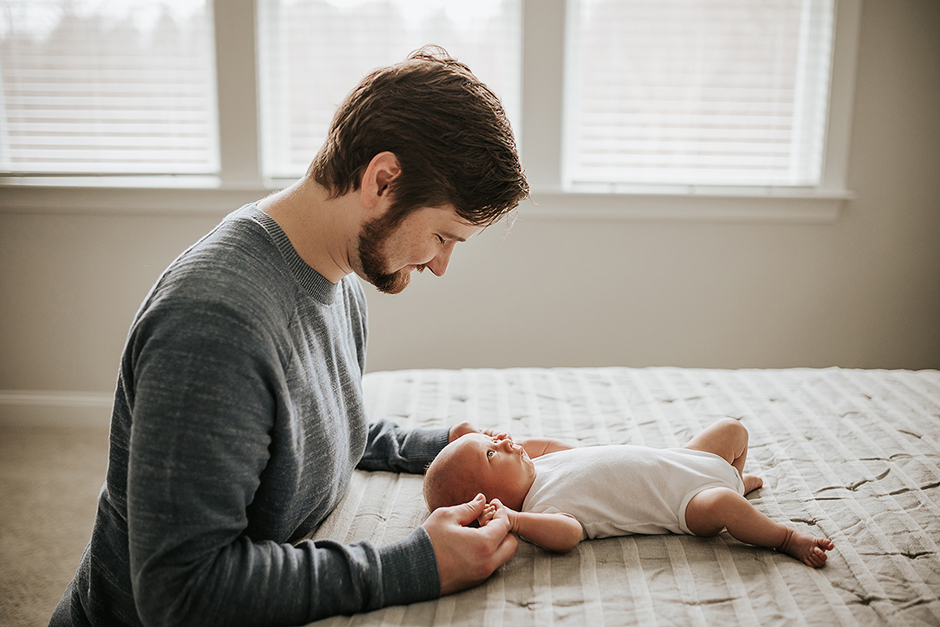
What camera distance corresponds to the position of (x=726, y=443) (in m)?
1.29

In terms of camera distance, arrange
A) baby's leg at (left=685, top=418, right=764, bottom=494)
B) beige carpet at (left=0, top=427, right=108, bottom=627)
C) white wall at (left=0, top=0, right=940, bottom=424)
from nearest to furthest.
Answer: baby's leg at (left=685, top=418, right=764, bottom=494)
beige carpet at (left=0, top=427, right=108, bottom=627)
white wall at (left=0, top=0, right=940, bottom=424)

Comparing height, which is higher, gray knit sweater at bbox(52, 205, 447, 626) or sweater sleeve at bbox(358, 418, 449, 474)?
gray knit sweater at bbox(52, 205, 447, 626)

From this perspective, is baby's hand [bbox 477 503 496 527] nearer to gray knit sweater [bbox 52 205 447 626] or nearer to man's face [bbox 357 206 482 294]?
gray knit sweater [bbox 52 205 447 626]

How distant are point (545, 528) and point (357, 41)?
211 centimetres

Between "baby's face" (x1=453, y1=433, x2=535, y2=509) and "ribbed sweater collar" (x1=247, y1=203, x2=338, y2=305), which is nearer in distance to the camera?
"ribbed sweater collar" (x1=247, y1=203, x2=338, y2=305)

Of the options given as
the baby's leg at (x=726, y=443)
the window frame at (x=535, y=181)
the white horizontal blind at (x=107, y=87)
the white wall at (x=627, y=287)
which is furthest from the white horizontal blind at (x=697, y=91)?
the baby's leg at (x=726, y=443)

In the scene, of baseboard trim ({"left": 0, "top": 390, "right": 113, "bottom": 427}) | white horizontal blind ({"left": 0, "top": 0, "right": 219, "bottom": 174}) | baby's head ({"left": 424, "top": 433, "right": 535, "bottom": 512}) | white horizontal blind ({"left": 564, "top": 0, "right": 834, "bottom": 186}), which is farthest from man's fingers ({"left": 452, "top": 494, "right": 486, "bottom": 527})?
baseboard trim ({"left": 0, "top": 390, "right": 113, "bottom": 427})

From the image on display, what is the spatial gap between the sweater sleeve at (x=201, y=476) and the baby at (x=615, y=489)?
367 millimetres

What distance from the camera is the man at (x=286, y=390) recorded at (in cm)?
78

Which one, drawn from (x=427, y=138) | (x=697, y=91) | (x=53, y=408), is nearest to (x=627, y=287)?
(x=697, y=91)

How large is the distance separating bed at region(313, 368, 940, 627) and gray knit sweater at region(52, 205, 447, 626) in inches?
3.1

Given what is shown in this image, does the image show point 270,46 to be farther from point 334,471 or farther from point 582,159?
point 334,471

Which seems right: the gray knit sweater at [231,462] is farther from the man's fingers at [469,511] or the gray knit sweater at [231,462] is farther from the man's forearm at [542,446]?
the man's forearm at [542,446]

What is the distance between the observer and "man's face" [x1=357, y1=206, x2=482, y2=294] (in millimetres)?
1021
